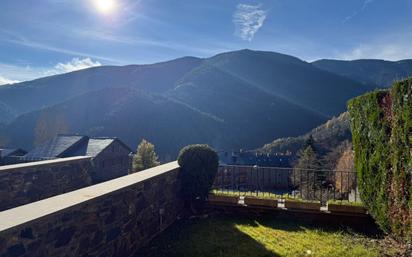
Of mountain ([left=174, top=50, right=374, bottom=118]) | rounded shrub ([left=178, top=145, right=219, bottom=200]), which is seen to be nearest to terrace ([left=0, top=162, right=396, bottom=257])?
rounded shrub ([left=178, top=145, right=219, bottom=200])

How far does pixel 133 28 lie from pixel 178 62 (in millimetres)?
62275

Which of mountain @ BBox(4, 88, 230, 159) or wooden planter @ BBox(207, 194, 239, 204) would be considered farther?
mountain @ BBox(4, 88, 230, 159)

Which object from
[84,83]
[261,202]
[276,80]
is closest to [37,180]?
[261,202]

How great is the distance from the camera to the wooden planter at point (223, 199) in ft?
17.8

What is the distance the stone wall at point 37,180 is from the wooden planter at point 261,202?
3306 millimetres

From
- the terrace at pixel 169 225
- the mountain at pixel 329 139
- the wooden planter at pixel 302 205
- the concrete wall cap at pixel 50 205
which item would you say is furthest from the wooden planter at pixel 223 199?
the mountain at pixel 329 139

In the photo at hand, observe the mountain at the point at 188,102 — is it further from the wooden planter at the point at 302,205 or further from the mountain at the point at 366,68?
the wooden planter at the point at 302,205

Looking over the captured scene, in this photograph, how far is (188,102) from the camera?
5481cm

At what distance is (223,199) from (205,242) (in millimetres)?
1410

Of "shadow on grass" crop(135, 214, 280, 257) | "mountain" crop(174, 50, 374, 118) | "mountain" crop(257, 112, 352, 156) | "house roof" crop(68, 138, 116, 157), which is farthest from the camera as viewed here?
"mountain" crop(174, 50, 374, 118)

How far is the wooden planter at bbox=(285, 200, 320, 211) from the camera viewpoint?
5.07 meters

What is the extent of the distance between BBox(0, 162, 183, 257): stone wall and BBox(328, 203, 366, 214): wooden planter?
2.63 meters

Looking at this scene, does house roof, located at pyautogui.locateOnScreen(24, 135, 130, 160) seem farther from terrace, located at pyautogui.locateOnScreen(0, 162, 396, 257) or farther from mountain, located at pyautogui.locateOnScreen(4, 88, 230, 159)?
mountain, located at pyautogui.locateOnScreen(4, 88, 230, 159)

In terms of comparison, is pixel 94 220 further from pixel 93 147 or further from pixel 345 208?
pixel 93 147
